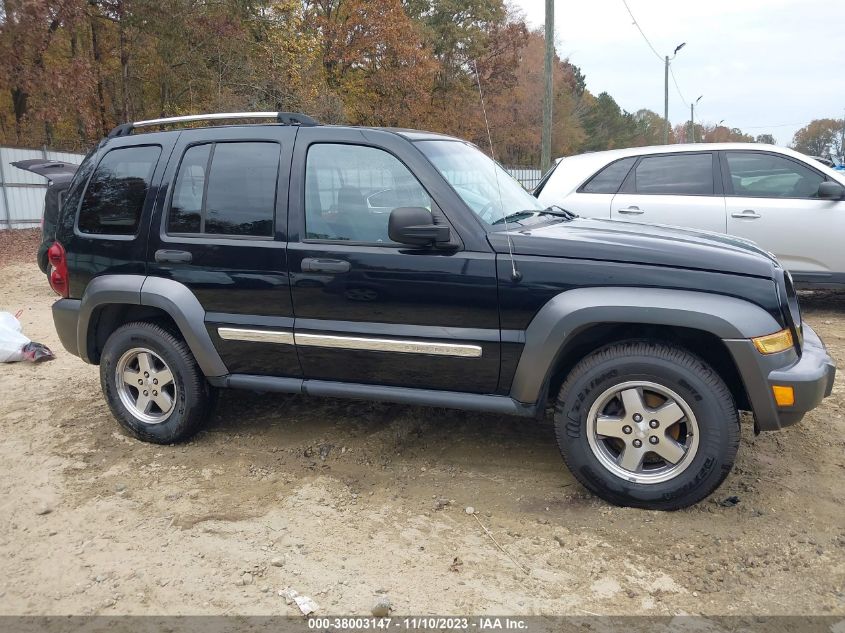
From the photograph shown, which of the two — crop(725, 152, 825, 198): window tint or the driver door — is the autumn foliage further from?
the driver door

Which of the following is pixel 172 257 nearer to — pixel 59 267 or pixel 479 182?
pixel 59 267

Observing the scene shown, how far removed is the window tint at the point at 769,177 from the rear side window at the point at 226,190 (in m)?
5.19

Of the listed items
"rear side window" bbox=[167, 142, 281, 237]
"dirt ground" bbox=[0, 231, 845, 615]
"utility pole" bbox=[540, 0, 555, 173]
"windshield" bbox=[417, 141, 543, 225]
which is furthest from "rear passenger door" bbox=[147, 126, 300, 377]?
"utility pole" bbox=[540, 0, 555, 173]

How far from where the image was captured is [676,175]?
23.8ft

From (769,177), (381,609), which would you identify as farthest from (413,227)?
(769,177)

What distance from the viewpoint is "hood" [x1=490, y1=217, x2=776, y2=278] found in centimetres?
320

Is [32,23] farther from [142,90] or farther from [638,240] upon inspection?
[638,240]

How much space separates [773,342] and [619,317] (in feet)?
2.25

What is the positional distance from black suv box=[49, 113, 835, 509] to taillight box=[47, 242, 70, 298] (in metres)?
0.02

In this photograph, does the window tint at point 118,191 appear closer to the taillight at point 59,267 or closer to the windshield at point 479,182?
the taillight at point 59,267

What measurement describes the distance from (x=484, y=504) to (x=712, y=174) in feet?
16.9

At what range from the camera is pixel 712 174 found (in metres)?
7.14

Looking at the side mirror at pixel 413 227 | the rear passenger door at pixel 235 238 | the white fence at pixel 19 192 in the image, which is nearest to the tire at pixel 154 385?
the rear passenger door at pixel 235 238

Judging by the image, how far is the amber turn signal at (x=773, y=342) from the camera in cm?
308
